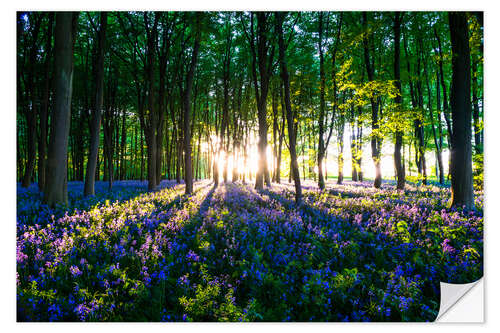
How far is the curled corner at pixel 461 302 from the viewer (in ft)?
9.18

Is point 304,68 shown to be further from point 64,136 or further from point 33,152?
point 33,152

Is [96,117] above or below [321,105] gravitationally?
below

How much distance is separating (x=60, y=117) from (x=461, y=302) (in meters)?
9.72

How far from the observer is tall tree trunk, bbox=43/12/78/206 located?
20.4 ft

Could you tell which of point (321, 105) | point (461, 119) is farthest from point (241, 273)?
point (321, 105)

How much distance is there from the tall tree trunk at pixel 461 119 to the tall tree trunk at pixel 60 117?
1103 centimetres

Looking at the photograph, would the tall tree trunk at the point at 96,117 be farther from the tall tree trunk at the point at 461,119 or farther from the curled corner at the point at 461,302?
the tall tree trunk at the point at 461,119

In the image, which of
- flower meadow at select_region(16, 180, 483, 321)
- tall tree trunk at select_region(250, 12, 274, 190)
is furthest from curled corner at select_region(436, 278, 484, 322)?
tall tree trunk at select_region(250, 12, 274, 190)

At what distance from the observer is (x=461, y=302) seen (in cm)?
302

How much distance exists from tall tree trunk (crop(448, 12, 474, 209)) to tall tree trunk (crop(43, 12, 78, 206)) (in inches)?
434

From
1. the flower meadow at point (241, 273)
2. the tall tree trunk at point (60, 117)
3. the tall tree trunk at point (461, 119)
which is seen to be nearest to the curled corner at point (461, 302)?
the flower meadow at point (241, 273)

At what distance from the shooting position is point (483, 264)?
3.41 m
